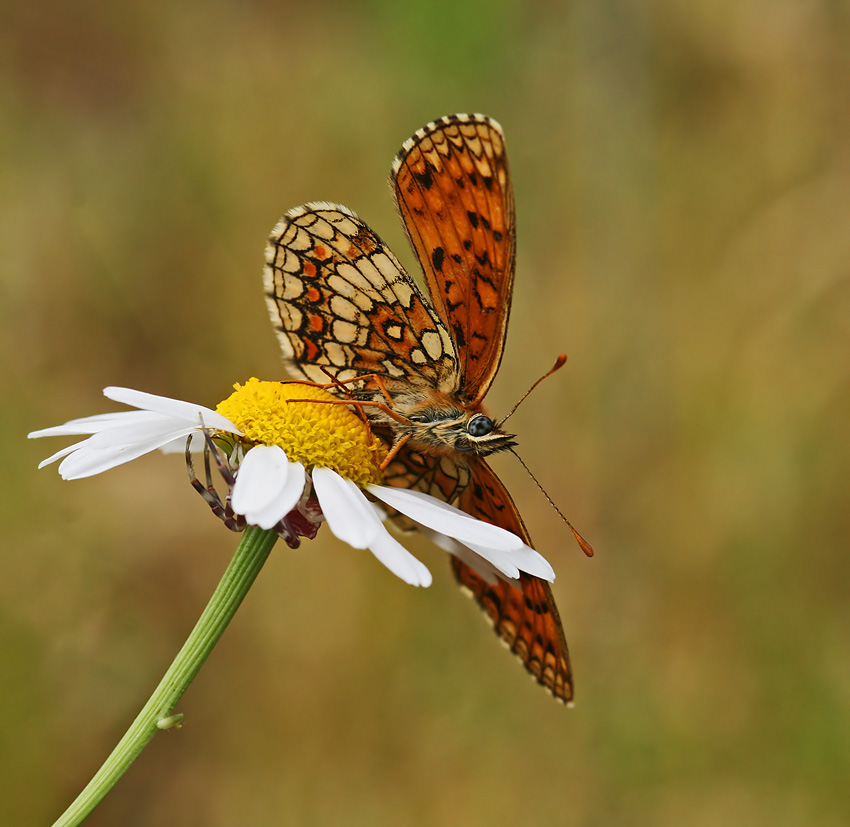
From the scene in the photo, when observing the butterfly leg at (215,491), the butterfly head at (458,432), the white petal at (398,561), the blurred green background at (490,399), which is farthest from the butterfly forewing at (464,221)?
the blurred green background at (490,399)

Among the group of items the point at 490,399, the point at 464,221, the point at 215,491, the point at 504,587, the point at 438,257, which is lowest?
the point at 490,399

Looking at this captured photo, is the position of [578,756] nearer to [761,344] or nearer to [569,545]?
[569,545]

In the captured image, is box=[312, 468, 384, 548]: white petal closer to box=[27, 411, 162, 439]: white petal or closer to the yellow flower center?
the yellow flower center

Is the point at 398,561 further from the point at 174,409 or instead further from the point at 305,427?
the point at 174,409

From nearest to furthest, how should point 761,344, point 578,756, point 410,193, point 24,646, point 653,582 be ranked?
point 410,193
point 24,646
point 578,756
point 653,582
point 761,344

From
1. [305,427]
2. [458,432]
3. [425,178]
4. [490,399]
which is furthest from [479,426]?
[490,399]

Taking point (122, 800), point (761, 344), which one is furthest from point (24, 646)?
point (761, 344)
